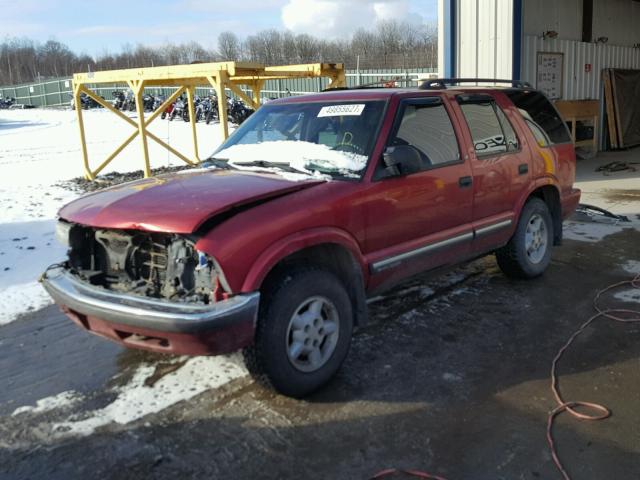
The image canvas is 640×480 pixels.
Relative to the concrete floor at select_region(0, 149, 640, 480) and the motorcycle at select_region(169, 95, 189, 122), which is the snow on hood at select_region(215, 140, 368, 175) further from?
the motorcycle at select_region(169, 95, 189, 122)

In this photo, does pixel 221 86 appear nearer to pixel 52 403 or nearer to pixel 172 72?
pixel 172 72

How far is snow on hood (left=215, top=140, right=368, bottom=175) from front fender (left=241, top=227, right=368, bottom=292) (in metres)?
0.50

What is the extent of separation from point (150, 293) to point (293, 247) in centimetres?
86

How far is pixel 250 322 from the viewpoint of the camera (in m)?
3.15

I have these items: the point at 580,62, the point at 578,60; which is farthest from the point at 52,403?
the point at 580,62

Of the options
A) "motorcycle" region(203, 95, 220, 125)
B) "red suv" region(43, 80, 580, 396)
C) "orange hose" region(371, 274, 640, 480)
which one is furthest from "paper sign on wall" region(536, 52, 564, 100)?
"motorcycle" region(203, 95, 220, 125)

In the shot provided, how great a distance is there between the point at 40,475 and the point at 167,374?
1.12 m

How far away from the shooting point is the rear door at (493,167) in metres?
4.80

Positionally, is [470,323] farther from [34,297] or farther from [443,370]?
[34,297]

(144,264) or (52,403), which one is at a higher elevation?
(144,264)

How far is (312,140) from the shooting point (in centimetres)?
434

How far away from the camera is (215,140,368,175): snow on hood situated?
13.1 ft

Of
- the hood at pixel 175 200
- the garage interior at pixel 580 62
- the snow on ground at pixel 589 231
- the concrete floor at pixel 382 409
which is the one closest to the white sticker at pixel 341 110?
the hood at pixel 175 200

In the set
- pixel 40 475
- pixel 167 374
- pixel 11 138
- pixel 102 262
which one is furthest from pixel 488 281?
pixel 11 138
